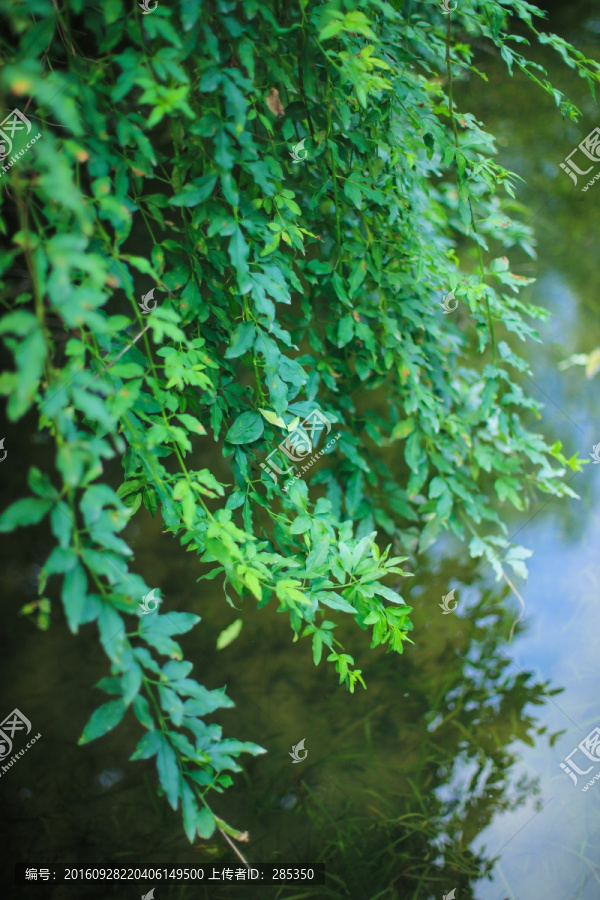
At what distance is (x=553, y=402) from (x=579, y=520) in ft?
1.31

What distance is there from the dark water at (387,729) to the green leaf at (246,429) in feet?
2.51

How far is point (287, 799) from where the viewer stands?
153cm
